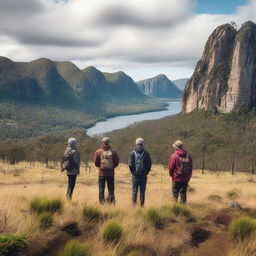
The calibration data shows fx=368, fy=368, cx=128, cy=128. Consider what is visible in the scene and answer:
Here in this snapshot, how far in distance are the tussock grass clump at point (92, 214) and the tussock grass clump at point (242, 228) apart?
9.10 feet

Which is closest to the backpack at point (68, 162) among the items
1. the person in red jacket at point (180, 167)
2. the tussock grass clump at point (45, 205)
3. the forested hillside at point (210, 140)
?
the person in red jacket at point (180, 167)

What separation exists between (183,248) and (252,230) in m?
1.46

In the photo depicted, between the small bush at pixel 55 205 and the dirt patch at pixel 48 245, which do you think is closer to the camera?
the dirt patch at pixel 48 245

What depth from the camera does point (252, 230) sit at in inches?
279

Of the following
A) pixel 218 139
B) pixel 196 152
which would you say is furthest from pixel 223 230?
pixel 218 139

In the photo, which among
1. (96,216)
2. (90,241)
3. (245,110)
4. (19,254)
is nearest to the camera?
(19,254)

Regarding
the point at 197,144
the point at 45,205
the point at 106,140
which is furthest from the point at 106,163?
the point at 197,144

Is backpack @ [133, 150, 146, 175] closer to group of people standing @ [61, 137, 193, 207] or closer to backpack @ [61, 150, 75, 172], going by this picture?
group of people standing @ [61, 137, 193, 207]

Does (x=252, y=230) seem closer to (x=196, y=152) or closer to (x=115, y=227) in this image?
(x=115, y=227)

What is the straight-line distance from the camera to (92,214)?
7.86 meters

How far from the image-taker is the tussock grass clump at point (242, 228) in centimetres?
709

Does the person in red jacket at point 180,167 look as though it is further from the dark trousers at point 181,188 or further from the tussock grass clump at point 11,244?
the tussock grass clump at point 11,244

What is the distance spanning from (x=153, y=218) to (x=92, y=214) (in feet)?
4.31

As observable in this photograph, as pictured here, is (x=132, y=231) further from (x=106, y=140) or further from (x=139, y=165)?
(x=106, y=140)
